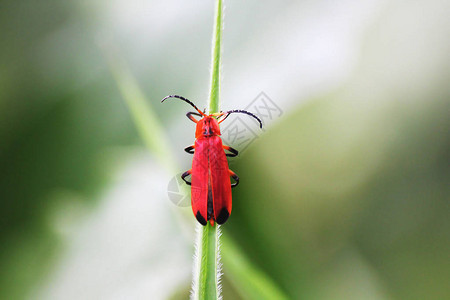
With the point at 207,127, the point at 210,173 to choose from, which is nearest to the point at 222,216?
the point at 210,173

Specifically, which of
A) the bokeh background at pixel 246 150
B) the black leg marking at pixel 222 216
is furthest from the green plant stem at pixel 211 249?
the bokeh background at pixel 246 150

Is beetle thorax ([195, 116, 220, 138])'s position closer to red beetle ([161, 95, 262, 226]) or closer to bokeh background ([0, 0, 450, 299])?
red beetle ([161, 95, 262, 226])

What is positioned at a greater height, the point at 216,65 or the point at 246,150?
the point at 246,150

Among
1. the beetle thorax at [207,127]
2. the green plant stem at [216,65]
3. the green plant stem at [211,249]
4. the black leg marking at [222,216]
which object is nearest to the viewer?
→ the green plant stem at [211,249]

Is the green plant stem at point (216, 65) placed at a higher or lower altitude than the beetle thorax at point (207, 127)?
lower

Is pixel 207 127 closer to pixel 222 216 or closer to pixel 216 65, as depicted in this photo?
pixel 222 216

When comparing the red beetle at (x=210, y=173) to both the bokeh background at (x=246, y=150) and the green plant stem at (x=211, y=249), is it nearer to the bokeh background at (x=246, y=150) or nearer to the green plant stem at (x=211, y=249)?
the bokeh background at (x=246, y=150)
